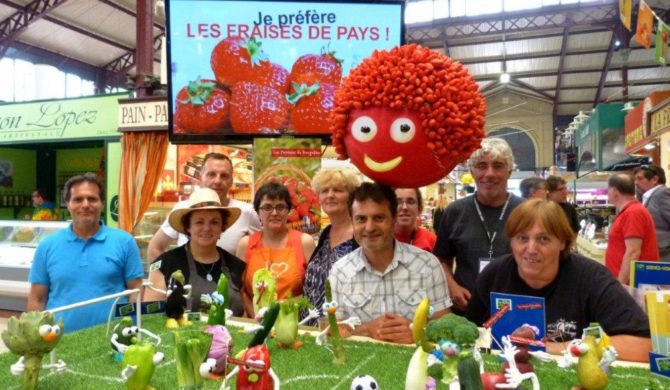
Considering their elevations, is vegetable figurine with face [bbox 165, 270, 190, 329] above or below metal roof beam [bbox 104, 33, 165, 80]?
below

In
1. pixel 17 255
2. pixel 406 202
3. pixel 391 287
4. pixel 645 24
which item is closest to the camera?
pixel 391 287

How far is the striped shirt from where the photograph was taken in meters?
1.71

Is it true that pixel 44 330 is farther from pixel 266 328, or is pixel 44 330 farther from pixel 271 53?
pixel 271 53

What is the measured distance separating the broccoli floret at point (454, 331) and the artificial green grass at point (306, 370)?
23 cm

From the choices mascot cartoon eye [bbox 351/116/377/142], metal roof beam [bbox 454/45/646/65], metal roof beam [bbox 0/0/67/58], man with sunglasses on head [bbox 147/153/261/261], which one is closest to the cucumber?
mascot cartoon eye [bbox 351/116/377/142]

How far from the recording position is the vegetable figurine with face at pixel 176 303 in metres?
1.65

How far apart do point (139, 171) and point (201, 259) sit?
297 centimetres

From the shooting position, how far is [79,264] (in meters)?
2.11

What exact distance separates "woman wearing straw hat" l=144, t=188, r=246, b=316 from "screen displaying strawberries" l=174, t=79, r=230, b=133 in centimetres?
85

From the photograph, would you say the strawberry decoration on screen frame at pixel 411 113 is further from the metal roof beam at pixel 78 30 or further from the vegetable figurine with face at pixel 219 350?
the metal roof beam at pixel 78 30

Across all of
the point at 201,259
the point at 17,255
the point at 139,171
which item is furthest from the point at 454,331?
the point at 17,255

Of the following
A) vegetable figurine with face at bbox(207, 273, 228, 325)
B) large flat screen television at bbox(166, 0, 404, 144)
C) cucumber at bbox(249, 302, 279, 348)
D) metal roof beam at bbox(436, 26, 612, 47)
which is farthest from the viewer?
metal roof beam at bbox(436, 26, 612, 47)

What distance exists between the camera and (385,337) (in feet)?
5.14

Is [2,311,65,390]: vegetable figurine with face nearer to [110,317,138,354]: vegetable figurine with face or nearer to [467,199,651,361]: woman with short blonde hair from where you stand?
[110,317,138,354]: vegetable figurine with face
